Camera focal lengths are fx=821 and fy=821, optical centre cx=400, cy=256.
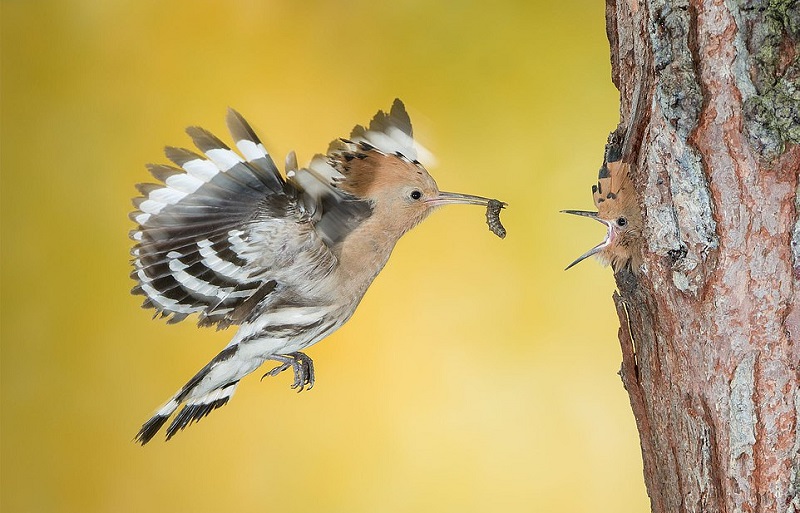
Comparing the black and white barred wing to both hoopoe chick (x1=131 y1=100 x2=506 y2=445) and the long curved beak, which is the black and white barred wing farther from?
the long curved beak

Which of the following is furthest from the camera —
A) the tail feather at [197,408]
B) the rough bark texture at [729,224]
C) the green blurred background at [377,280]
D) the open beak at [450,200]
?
the green blurred background at [377,280]

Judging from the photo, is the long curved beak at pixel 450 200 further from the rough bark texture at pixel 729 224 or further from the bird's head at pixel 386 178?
the rough bark texture at pixel 729 224

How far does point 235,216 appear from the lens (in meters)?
0.76

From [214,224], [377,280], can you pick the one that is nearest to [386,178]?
[214,224]

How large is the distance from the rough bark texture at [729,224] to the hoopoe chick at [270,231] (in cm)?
25

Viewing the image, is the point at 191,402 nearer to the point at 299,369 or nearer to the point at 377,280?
the point at 299,369

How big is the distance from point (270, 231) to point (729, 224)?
40 cm

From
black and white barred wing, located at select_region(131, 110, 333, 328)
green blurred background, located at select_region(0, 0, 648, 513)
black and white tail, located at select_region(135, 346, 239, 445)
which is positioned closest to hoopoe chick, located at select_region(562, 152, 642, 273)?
black and white barred wing, located at select_region(131, 110, 333, 328)

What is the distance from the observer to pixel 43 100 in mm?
1299

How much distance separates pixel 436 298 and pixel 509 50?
0.43 m

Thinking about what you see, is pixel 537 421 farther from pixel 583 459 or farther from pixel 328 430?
pixel 328 430

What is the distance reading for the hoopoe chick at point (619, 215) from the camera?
2.36ft

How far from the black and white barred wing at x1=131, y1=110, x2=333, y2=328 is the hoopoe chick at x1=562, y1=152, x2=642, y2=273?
0.89 feet

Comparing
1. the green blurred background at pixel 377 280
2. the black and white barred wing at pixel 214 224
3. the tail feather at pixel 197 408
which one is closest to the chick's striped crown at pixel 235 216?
the black and white barred wing at pixel 214 224
